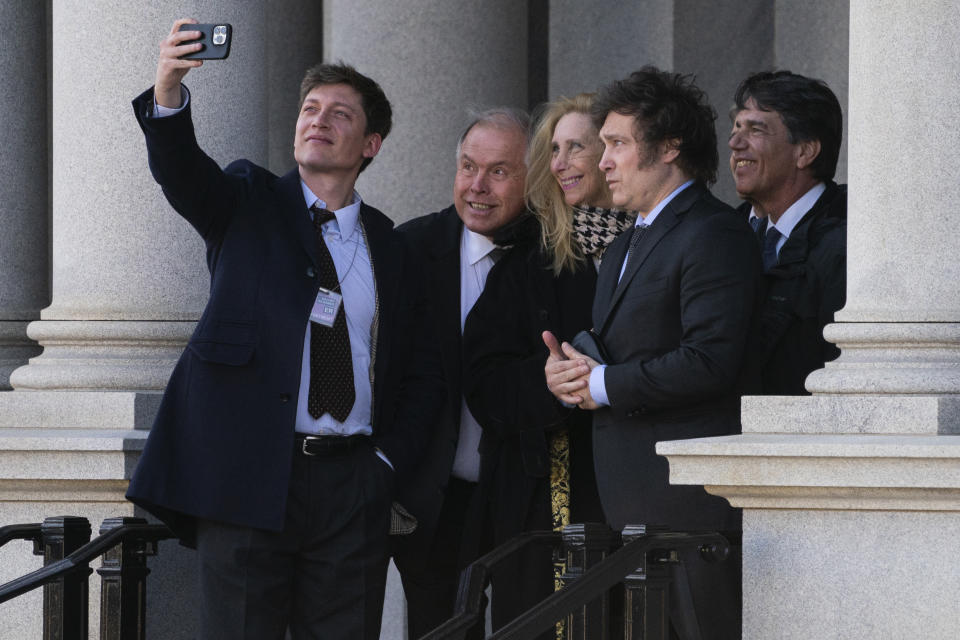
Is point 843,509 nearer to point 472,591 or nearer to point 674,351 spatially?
point 674,351

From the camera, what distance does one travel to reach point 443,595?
22.3 ft

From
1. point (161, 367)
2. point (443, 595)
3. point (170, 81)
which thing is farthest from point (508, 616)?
point (170, 81)

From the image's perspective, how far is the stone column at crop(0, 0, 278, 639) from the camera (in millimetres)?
7061

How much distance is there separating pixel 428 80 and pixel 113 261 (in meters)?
3.33

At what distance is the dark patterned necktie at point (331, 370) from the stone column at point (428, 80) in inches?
163

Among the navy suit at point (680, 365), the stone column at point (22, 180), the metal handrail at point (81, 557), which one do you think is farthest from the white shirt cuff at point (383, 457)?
the stone column at point (22, 180)

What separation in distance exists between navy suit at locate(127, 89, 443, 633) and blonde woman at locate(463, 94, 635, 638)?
61 cm

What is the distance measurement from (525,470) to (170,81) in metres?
2.18

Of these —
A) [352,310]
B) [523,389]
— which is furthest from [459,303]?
[352,310]

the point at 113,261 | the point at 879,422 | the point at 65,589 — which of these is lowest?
the point at 65,589

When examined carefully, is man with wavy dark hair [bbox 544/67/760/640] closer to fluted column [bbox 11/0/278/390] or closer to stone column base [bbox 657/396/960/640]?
stone column base [bbox 657/396/960/640]

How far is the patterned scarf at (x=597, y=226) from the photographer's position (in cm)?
648

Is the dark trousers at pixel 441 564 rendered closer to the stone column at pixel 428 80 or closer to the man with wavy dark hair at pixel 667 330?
the man with wavy dark hair at pixel 667 330

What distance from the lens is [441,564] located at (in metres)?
6.74
